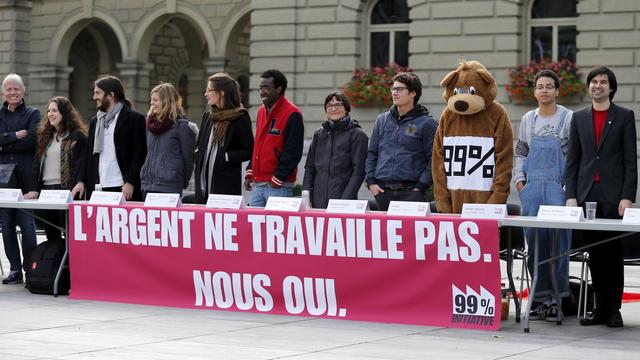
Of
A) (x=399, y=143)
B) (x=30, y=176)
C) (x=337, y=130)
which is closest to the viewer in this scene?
(x=399, y=143)

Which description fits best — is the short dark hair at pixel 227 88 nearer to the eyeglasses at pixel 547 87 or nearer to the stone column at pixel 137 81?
the eyeglasses at pixel 547 87

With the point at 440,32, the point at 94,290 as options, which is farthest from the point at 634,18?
the point at 94,290

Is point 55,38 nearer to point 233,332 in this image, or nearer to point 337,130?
point 337,130

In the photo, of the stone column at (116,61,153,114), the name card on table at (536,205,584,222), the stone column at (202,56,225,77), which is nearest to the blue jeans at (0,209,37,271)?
the name card on table at (536,205,584,222)

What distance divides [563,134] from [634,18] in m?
13.4

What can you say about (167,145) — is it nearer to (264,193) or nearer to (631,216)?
(264,193)

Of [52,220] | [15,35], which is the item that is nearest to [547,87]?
[52,220]

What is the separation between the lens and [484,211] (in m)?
9.38

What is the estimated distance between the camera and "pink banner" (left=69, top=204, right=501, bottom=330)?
9.39m

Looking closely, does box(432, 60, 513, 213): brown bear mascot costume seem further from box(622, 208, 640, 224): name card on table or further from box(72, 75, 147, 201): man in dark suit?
box(72, 75, 147, 201): man in dark suit

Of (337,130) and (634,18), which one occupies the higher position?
(634,18)

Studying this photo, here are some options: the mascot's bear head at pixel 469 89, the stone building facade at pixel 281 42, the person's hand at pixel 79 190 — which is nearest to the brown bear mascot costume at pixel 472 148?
the mascot's bear head at pixel 469 89

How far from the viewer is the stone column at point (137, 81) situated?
101 feet

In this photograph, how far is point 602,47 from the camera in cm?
2302
